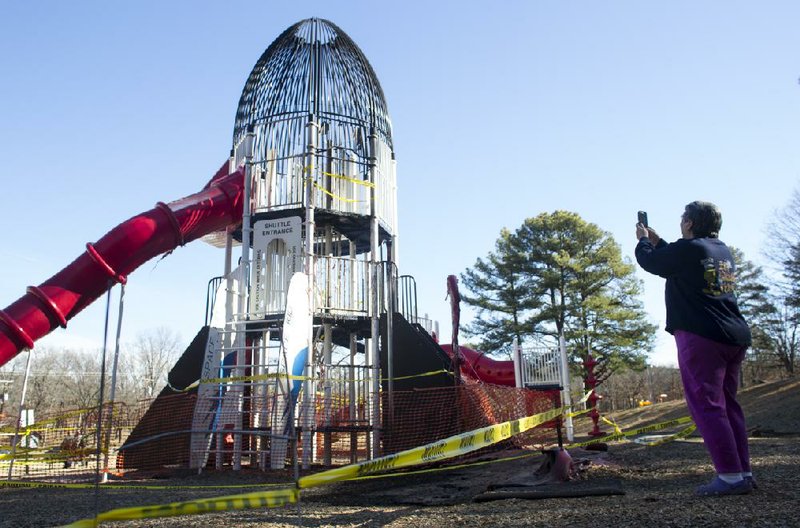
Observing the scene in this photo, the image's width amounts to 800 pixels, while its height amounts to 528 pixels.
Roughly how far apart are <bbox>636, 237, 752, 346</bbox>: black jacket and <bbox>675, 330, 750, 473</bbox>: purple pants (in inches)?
3.1

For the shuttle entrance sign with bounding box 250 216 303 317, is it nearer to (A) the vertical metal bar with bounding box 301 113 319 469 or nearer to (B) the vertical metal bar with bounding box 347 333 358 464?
(A) the vertical metal bar with bounding box 301 113 319 469

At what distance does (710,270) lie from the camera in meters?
4.25

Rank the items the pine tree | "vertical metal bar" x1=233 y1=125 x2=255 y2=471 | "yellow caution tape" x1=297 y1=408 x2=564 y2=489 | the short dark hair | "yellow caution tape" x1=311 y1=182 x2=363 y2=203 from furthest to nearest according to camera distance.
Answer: the pine tree < "yellow caution tape" x1=311 y1=182 x2=363 y2=203 < "vertical metal bar" x1=233 y1=125 x2=255 y2=471 < the short dark hair < "yellow caution tape" x1=297 y1=408 x2=564 y2=489

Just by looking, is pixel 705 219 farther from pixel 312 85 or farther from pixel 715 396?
pixel 312 85

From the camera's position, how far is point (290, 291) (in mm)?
9062

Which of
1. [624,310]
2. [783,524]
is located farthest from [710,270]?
[624,310]

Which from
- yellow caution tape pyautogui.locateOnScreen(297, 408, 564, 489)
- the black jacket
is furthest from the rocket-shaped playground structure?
the black jacket

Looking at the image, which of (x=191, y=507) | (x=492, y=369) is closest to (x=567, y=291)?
(x=492, y=369)

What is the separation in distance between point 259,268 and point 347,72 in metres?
4.70

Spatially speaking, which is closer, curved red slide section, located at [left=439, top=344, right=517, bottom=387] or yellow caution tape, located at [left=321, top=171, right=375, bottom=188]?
yellow caution tape, located at [left=321, top=171, right=375, bottom=188]

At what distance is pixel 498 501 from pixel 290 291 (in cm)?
511

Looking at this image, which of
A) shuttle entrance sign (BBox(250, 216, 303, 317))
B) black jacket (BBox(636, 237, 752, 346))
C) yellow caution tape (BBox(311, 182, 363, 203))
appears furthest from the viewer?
yellow caution tape (BBox(311, 182, 363, 203))

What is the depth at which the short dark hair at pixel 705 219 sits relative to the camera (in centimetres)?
453

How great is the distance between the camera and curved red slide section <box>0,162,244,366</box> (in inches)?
373
